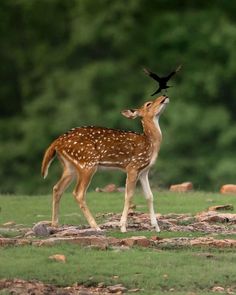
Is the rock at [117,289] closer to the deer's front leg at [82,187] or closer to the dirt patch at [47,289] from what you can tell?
the dirt patch at [47,289]

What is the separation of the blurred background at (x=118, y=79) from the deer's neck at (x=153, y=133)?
1390cm

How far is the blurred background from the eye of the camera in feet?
97.7

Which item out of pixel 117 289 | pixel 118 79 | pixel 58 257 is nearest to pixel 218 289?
pixel 117 289

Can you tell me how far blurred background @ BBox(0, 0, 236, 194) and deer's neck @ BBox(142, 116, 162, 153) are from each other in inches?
547

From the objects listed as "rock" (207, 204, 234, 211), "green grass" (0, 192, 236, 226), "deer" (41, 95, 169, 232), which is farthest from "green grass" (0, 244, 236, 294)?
"rock" (207, 204, 234, 211)

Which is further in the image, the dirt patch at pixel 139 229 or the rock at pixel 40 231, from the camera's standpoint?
the rock at pixel 40 231

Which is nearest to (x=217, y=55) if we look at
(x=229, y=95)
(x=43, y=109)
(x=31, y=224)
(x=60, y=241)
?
(x=229, y=95)

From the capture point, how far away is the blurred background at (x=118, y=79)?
2977 centimetres

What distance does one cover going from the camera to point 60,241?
12242mm

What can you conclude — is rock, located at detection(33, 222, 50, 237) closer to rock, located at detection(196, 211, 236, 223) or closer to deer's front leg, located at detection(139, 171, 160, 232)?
deer's front leg, located at detection(139, 171, 160, 232)

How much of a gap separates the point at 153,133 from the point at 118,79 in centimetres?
1784

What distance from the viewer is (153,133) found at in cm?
1412

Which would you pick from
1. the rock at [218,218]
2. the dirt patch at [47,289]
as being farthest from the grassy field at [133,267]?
the rock at [218,218]

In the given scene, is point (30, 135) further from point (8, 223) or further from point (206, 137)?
point (8, 223)
